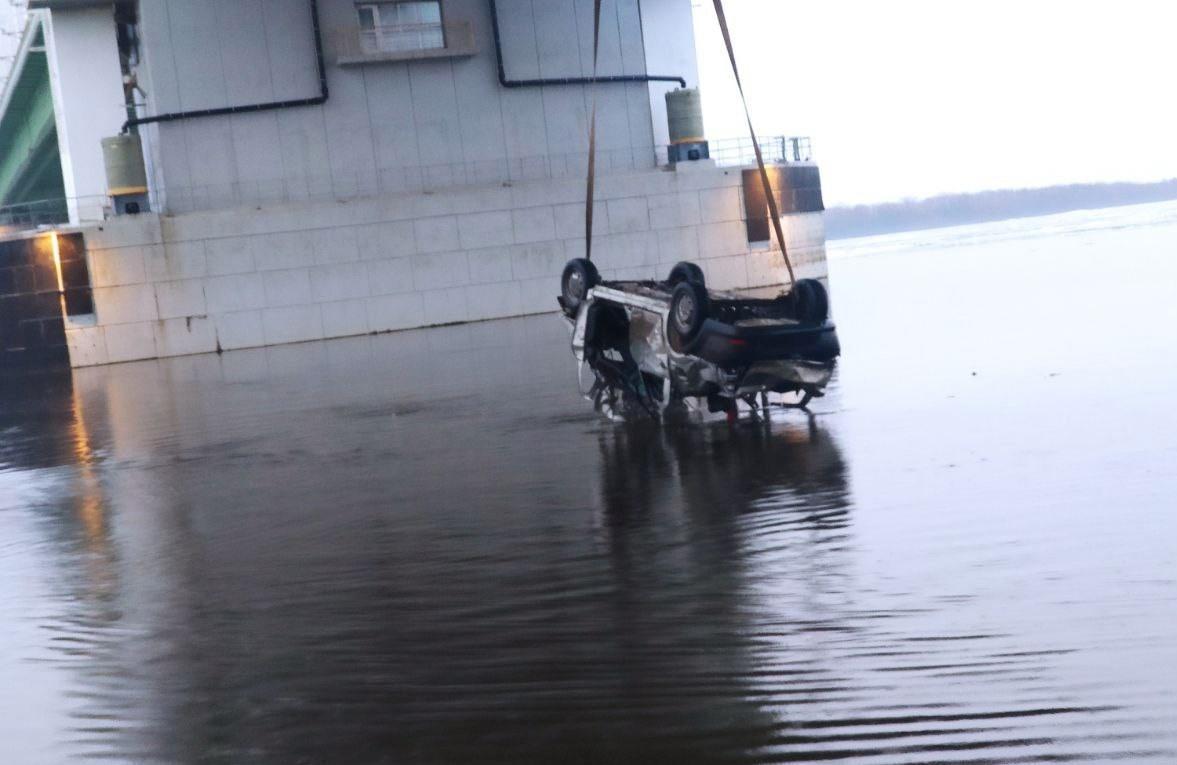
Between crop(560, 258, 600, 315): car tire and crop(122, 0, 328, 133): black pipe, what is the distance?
24173 mm

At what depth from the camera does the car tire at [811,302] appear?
38.7 ft

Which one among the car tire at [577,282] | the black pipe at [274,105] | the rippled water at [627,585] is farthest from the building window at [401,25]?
the car tire at [577,282]

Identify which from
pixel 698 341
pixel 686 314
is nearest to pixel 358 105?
pixel 686 314

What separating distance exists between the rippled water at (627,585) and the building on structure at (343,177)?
2177 centimetres

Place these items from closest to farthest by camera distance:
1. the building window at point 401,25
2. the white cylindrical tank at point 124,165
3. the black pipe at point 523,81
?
the white cylindrical tank at point 124,165, the building window at point 401,25, the black pipe at point 523,81

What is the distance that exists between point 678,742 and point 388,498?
5.73m

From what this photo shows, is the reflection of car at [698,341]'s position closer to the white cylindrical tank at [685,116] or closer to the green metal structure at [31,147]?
the green metal structure at [31,147]

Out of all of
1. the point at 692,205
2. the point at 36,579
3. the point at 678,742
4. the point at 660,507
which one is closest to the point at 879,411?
the point at 660,507

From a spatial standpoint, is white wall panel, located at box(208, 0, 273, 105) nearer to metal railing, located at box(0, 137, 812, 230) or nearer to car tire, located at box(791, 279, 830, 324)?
metal railing, located at box(0, 137, 812, 230)

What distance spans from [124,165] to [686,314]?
2669 cm

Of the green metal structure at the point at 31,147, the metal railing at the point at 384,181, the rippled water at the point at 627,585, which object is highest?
the green metal structure at the point at 31,147

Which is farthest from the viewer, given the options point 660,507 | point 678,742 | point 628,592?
point 660,507

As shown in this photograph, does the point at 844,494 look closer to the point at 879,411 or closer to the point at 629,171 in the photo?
the point at 879,411

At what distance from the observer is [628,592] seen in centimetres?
622
